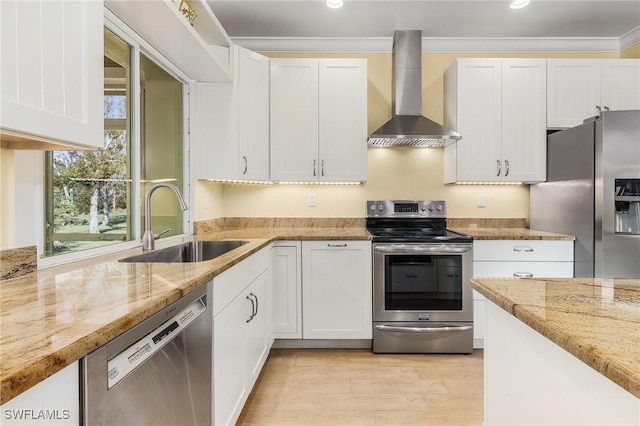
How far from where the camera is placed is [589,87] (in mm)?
2961

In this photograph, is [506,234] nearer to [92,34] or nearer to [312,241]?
[312,241]

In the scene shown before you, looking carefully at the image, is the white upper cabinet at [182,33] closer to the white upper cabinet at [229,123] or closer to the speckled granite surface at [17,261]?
the white upper cabinet at [229,123]

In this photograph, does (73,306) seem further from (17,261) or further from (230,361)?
(230,361)

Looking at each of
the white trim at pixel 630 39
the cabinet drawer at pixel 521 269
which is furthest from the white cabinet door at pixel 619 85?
the cabinet drawer at pixel 521 269

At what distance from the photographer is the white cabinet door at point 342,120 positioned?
2.97m

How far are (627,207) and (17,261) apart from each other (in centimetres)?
345

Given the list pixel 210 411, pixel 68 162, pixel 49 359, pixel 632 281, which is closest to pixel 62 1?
pixel 68 162

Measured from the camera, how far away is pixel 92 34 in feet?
3.66

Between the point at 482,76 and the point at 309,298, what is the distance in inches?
93.2

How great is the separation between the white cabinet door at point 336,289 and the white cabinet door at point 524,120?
152 cm

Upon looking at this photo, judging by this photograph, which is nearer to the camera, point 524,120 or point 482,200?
point 524,120

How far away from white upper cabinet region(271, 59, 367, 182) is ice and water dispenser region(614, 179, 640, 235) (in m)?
1.80

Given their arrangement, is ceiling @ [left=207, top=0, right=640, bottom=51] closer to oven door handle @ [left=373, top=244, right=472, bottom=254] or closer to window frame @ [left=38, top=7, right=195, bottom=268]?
window frame @ [left=38, top=7, right=195, bottom=268]

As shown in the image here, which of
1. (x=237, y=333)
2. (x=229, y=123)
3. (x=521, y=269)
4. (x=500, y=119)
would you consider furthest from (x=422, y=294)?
(x=229, y=123)
